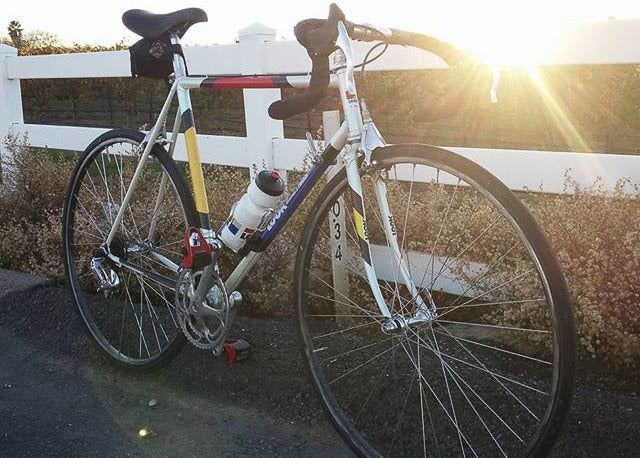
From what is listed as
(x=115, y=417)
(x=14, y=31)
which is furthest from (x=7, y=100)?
(x=14, y=31)

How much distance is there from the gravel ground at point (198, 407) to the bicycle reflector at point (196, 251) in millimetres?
576

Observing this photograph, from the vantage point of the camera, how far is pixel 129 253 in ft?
12.1

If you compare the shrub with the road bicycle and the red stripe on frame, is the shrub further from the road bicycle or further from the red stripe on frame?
the red stripe on frame

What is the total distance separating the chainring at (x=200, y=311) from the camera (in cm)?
308

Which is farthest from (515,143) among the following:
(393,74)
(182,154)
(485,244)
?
(485,244)

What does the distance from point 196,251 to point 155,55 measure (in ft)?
2.87

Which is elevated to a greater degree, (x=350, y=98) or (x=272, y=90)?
(x=350, y=98)

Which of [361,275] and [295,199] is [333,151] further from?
[361,275]

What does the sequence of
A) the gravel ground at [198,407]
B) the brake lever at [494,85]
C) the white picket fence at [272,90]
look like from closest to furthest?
1. the brake lever at [494,85]
2. the gravel ground at [198,407]
3. the white picket fence at [272,90]

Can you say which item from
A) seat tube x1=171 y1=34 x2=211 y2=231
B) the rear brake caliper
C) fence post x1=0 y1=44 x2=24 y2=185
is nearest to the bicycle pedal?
seat tube x1=171 y1=34 x2=211 y2=231

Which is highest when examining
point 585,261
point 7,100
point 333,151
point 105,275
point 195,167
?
point 333,151

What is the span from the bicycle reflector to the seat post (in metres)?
0.68

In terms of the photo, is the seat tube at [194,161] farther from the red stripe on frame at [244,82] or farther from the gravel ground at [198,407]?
the gravel ground at [198,407]

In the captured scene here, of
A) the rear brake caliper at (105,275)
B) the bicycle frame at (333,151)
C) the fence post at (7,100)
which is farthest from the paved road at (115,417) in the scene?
the fence post at (7,100)
